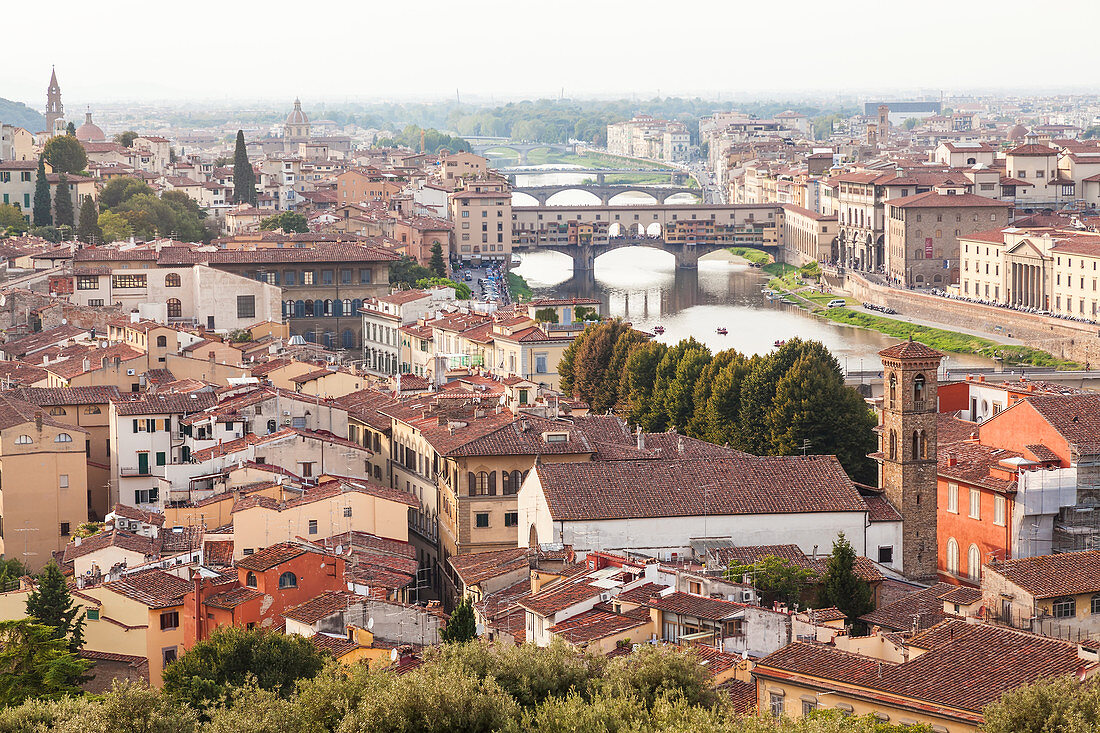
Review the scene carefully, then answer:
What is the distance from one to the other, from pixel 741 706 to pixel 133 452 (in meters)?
11.1

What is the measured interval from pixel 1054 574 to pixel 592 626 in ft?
11.2

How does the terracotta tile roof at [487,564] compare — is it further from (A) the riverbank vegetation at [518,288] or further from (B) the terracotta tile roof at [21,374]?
(A) the riverbank vegetation at [518,288]

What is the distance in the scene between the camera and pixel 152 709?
360 inches

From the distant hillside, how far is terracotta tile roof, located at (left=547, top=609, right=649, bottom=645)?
347 ft

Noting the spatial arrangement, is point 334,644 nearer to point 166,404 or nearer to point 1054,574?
point 1054,574

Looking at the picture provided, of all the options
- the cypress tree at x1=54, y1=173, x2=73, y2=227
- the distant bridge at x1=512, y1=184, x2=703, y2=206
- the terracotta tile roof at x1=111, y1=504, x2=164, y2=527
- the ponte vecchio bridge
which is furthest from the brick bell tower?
the distant bridge at x1=512, y1=184, x2=703, y2=206

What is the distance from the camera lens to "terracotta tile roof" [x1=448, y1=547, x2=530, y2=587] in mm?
14477

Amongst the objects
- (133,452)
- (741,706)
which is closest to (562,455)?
(133,452)

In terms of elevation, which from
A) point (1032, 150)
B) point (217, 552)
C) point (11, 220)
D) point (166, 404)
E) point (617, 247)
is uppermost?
point (1032, 150)

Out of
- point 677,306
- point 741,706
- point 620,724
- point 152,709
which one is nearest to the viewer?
point 620,724

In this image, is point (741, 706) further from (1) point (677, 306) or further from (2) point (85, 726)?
(1) point (677, 306)

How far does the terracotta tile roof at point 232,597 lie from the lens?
1325 cm

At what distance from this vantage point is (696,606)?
1176 centimetres

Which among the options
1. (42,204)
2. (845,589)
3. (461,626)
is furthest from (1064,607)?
(42,204)
